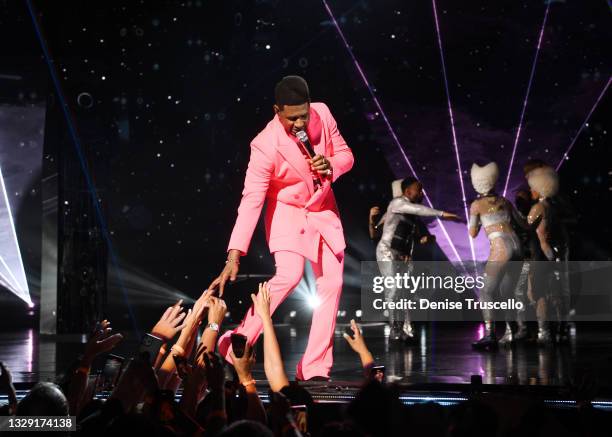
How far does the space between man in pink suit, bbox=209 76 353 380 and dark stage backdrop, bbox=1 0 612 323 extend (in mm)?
Answer: 4157

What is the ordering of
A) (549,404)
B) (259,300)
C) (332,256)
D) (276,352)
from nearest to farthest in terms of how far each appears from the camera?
(276,352)
(259,300)
(549,404)
(332,256)

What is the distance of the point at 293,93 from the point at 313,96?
5303mm

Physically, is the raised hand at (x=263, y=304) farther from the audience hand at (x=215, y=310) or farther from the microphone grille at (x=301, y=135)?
the microphone grille at (x=301, y=135)

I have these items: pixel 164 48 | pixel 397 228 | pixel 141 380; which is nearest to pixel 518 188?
pixel 397 228

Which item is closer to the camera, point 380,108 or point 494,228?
point 494,228

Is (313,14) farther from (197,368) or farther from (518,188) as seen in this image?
(197,368)

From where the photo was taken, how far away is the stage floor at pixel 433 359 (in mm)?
4832

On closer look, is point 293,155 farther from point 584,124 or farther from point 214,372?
point 584,124

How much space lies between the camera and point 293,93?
499 cm

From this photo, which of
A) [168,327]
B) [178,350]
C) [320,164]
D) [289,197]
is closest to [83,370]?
[178,350]

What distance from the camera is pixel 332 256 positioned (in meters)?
5.00

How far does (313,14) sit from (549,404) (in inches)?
258

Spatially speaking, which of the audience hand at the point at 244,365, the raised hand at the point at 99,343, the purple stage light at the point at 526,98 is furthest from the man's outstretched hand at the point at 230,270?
the purple stage light at the point at 526,98

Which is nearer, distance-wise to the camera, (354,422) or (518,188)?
(354,422)
